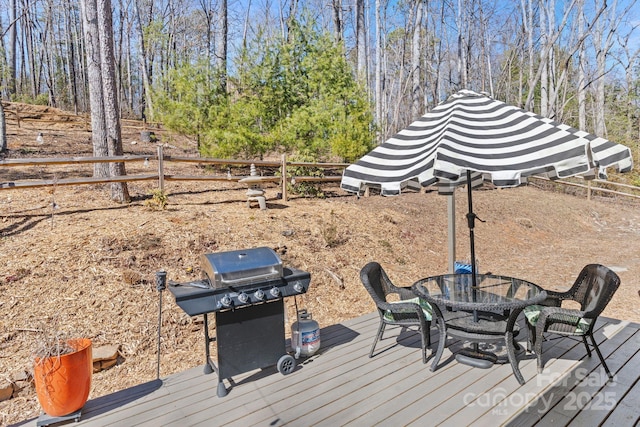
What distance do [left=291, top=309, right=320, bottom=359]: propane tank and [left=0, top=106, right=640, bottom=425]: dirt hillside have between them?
1.41 m

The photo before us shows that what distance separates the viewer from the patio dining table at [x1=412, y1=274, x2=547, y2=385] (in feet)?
9.16

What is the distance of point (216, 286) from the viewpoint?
2646 mm

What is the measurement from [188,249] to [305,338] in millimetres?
2908

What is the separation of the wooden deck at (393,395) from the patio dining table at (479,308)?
0.52 ft

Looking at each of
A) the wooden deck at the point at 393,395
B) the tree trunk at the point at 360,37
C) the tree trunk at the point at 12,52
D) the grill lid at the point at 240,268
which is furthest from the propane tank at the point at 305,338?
the tree trunk at the point at 12,52

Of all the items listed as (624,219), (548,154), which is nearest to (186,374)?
(548,154)

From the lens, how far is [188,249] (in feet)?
17.7

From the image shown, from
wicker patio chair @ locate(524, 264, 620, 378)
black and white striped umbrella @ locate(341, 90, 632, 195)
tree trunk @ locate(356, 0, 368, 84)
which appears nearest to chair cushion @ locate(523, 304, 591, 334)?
wicker patio chair @ locate(524, 264, 620, 378)

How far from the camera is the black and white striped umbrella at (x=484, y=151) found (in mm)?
2430

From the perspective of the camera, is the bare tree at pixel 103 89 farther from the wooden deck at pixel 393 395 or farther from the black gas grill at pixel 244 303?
the wooden deck at pixel 393 395

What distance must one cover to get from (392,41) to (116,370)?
25629 millimetres

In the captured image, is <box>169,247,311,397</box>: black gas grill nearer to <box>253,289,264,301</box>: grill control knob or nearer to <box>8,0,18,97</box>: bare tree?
<box>253,289,264,301</box>: grill control knob

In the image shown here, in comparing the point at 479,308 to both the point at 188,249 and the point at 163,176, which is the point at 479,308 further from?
the point at 163,176

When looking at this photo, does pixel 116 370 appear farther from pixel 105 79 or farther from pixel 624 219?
pixel 624 219
